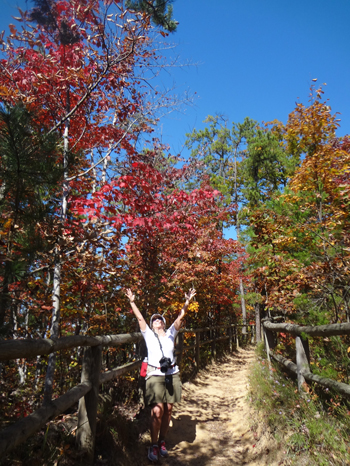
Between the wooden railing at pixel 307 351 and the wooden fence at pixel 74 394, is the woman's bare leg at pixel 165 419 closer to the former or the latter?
the wooden fence at pixel 74 394

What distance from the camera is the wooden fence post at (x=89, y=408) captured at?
278 cm

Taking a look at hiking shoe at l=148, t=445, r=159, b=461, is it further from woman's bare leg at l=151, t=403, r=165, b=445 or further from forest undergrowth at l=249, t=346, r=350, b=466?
forest undergrowth at l=249, t=346, r=350, b=466

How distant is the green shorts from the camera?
3637mm

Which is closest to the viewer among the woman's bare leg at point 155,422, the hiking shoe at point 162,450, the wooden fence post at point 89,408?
the wooden fence post at point 89,408

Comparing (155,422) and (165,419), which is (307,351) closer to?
(165,419)

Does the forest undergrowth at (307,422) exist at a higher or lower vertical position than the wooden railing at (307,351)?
lower

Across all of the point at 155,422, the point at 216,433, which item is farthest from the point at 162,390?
the point at 216,433

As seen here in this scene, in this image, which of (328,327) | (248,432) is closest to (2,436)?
(328,327)

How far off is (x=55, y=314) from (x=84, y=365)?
101cm

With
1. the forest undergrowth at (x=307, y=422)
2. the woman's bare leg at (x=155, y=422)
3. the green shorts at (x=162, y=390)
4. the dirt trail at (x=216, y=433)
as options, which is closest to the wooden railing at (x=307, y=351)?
the forest undergrowth at (x=307, y=422)

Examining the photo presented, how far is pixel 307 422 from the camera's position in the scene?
3072 mm

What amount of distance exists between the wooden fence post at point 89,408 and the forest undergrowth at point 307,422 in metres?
1.86

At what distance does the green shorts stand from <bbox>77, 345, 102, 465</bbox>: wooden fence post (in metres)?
0.84

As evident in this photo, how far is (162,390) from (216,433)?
1719 mm
